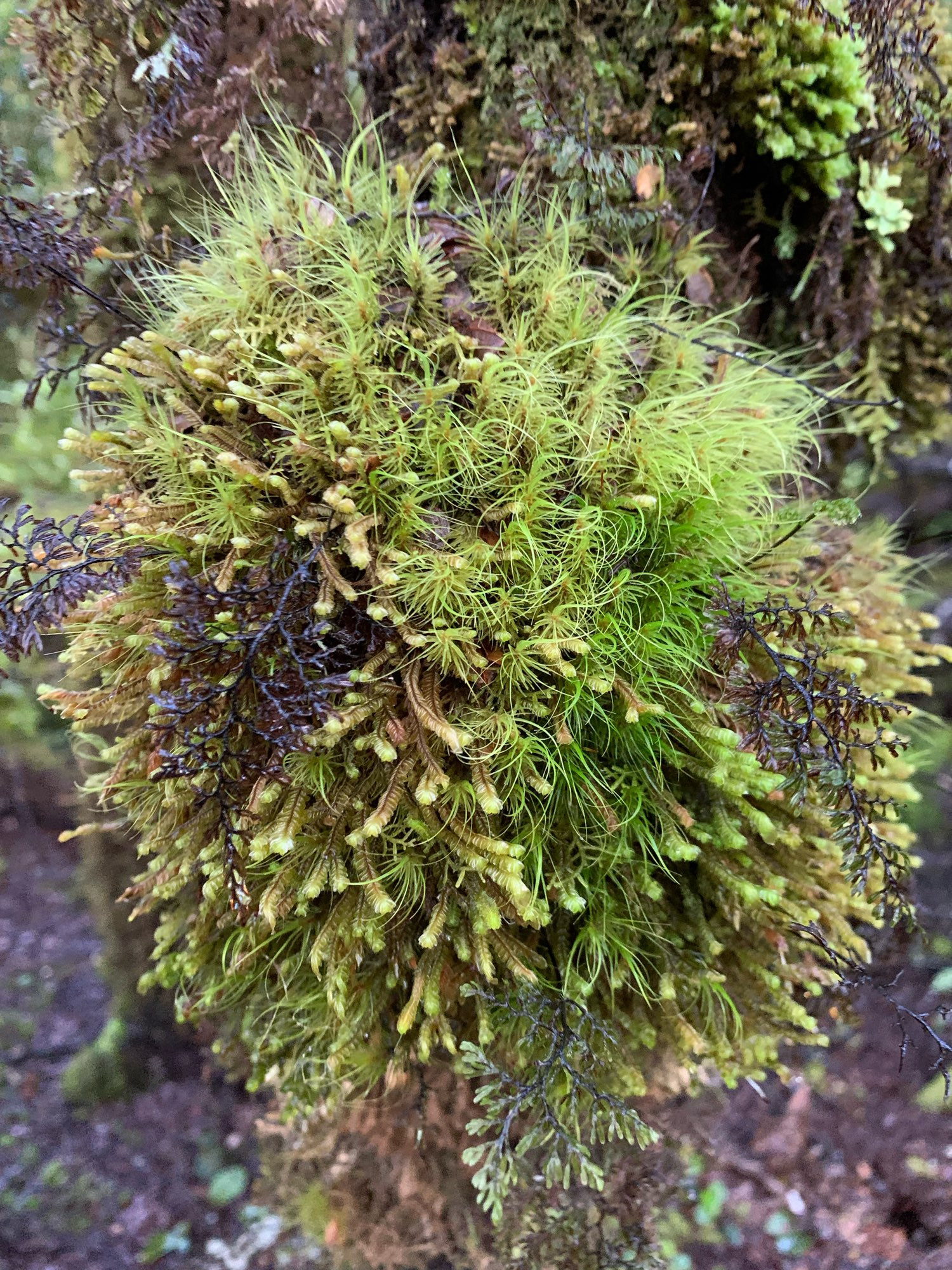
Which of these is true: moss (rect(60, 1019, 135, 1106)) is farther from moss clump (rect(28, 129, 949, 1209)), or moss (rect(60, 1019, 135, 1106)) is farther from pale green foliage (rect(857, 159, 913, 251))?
pale green foliage (rect(857, 159, 913, 251))

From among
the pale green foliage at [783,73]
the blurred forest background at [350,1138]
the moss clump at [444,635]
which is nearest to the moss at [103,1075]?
the blurred forest background at [350,1138]

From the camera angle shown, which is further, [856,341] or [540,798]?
[856,341]

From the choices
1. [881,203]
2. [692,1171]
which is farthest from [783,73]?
[692,1171]

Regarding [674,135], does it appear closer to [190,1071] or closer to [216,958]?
[216,958]

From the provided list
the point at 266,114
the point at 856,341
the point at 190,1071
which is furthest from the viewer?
the point at 190,1071

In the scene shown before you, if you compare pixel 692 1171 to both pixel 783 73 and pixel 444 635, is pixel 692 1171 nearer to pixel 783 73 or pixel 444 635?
pixel 444 635

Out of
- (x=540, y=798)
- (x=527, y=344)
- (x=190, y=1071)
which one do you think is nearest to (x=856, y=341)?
(x=527, y=344)
